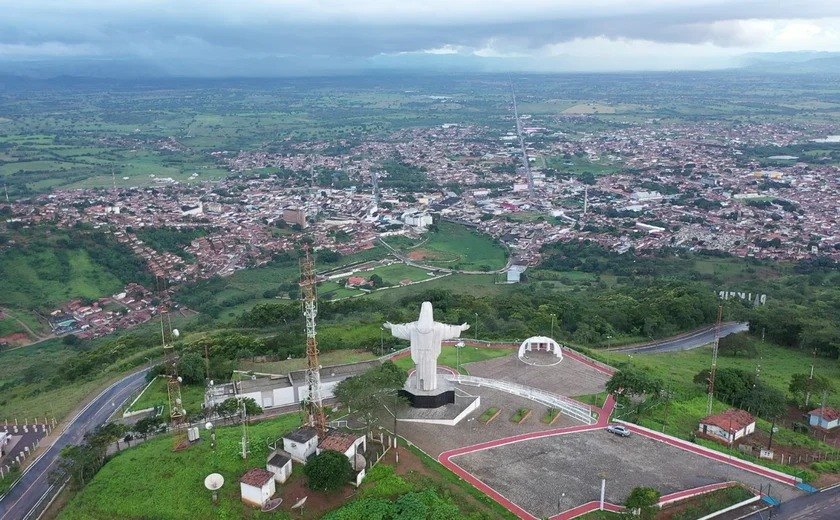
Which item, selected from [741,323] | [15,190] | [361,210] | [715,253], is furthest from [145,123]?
[741,323]

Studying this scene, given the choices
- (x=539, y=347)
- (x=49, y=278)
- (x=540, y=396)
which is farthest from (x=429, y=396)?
(x=49, y=278)

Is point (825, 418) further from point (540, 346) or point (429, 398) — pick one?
point (429, 398)

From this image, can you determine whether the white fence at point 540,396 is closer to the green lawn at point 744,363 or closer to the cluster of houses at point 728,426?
the cluster of houses at point 728,426

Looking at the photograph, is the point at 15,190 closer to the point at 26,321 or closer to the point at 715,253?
the point at 26,321

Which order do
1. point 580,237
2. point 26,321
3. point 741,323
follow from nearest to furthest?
point 741,323 → point 26,321 → point 580,237

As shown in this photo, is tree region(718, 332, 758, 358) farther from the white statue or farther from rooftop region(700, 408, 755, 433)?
the white statue
